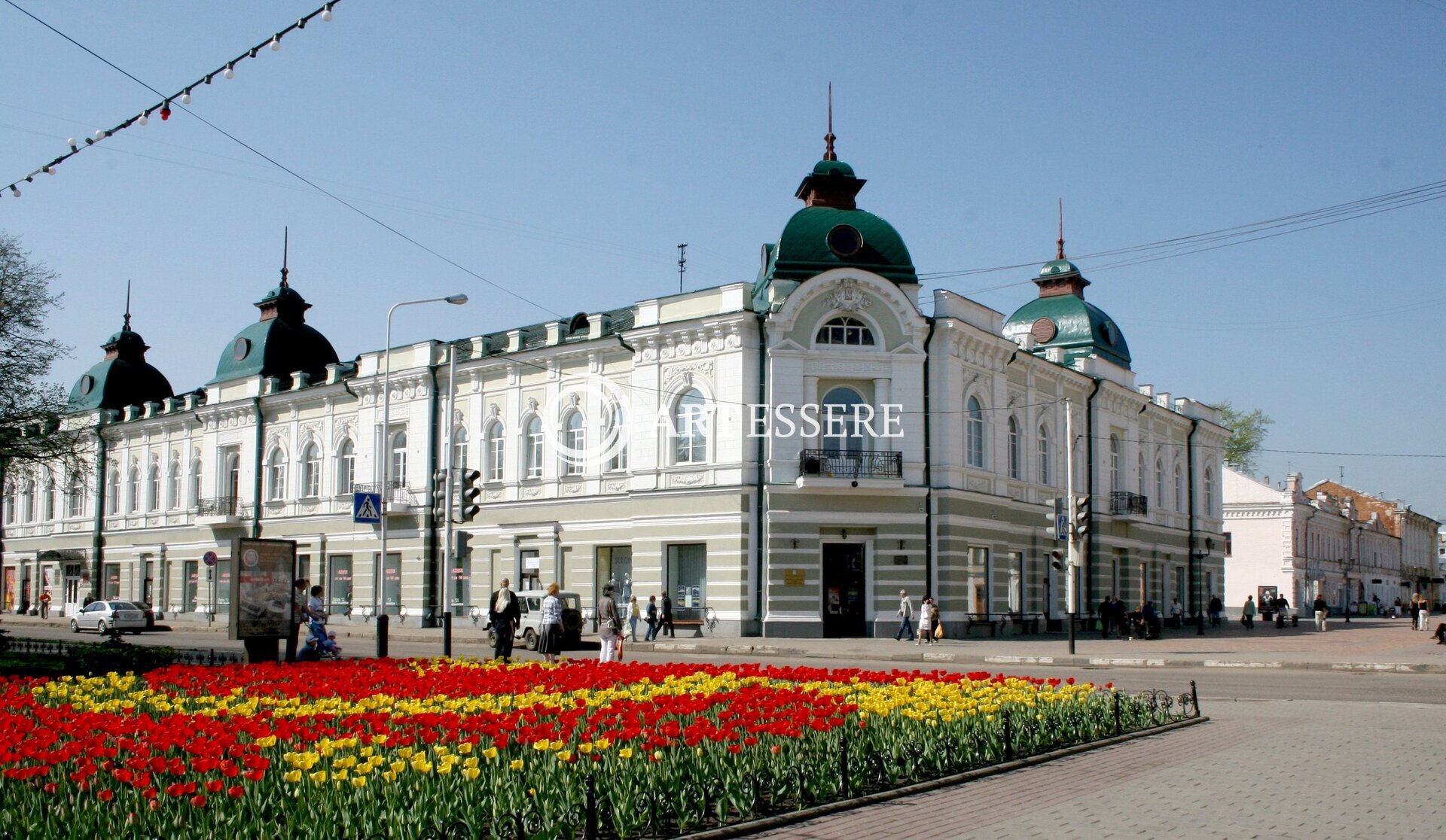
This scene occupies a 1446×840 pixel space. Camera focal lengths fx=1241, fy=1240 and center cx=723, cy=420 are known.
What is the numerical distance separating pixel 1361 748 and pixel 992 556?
25.6 metres

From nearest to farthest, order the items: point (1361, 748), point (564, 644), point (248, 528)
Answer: point (1361, 748) → point (564, 644) → point (248, 528)

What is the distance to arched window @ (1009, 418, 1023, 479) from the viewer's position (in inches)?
1583

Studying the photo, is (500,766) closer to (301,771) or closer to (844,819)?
(301,771)

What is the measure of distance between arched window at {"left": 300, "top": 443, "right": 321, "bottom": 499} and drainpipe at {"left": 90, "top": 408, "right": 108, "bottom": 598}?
16124 mm

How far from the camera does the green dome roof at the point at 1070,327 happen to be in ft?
155

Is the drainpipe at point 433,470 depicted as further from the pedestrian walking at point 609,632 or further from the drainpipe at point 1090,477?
the drainpipe at point 1090,477

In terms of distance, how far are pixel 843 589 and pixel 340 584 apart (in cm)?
2136

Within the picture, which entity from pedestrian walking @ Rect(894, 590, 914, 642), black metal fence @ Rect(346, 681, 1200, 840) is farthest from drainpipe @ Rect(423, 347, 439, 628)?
black metal fence @ Rect(346, 681, 1200, 840)

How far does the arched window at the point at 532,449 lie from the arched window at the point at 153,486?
2441cm

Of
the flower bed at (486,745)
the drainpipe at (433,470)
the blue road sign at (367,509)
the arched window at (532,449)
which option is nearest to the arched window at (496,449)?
the arched window at (532,449)

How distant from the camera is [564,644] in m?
31.6

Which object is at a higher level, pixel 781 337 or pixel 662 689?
pixel 781 337

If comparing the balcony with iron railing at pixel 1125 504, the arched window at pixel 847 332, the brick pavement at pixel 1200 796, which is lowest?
the brick pavement at pixel 1200 796

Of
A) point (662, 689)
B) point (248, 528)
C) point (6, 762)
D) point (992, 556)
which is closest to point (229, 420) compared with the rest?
point (248, 528)
